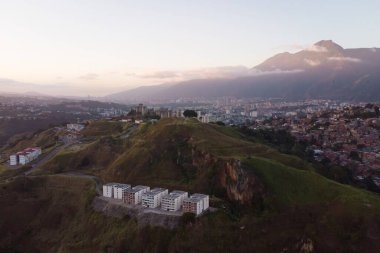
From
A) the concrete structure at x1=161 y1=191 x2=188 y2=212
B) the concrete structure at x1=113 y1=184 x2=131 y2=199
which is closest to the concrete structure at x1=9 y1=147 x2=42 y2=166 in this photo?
the concrete structure at x1=113 y1=184 x2=131 y2=199

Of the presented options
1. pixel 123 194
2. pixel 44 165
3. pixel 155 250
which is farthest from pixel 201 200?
pixel 44 165

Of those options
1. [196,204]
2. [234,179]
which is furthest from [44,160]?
[234,179]

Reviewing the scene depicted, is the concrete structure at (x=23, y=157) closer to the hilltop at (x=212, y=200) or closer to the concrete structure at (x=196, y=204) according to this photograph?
the hilltop at (x=212, y=200)

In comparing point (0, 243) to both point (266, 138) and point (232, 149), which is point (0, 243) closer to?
point (232, 149)

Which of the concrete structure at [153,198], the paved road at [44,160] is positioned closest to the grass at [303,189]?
the concrete structure at [153,198]

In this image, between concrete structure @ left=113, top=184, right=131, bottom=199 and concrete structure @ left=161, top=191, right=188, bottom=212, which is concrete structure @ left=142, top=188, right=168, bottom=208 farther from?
concrete structure @ left=113, top=184, right=131, bottom=199

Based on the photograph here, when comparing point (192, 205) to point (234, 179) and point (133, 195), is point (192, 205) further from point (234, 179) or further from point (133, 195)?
point (133, 195)

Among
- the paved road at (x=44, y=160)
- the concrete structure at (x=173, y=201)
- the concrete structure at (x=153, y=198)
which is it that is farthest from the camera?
the paved road at (x=44, y=160)
